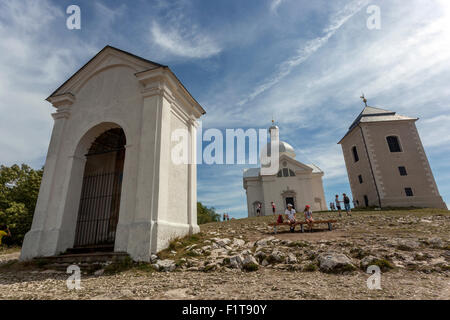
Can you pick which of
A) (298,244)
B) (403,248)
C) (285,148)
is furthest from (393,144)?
(298,244)

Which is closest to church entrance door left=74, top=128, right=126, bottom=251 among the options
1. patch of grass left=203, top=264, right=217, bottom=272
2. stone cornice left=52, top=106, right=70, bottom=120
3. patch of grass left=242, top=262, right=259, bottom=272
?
stone cornice left=52, top=106, right=70, bottom=120

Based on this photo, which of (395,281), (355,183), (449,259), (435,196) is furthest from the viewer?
(355,183)

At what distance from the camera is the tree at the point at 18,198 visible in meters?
19.2

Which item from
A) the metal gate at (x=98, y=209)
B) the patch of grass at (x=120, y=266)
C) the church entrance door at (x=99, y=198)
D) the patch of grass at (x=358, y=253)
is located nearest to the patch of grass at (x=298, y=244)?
the patch of grass at (x=358, y=253)

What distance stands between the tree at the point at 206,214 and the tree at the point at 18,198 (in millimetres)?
29423

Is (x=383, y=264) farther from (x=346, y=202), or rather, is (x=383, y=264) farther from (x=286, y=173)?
(x=286, y=173)

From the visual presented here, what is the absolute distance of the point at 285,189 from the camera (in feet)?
87.3

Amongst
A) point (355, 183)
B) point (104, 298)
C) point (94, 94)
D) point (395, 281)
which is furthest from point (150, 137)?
point (355, 183)

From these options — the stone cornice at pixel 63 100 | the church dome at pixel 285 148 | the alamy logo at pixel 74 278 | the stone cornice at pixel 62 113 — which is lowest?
the alamy logo at pixel 74 278

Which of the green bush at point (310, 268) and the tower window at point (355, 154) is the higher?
the tower window at point (355, 154)

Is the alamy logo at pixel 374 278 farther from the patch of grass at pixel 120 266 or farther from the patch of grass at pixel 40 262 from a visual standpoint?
the patch of grass at pixel 40 262

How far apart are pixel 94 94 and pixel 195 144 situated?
4599 mm
